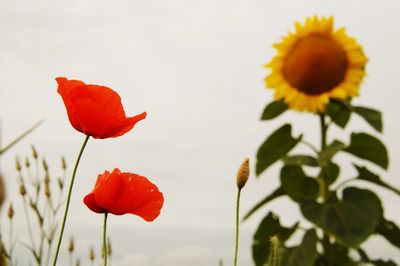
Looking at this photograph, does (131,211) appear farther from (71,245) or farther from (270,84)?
(270,84)

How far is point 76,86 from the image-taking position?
95 centimetres

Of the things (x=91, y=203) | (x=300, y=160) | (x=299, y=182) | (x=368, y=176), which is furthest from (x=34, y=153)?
(x=368, y=176)

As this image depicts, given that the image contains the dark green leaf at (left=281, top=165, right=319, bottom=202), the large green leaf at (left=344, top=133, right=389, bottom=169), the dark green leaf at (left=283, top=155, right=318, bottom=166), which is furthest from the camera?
the dark green leaf at (left=281, top=165, right=319, bottom=202)

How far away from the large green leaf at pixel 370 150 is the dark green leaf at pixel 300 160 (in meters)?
0.19

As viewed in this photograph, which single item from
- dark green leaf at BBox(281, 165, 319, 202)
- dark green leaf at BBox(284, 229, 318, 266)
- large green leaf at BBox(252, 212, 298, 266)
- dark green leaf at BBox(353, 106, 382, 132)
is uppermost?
dark green leaf at BBox(353, 106, 382, 132)

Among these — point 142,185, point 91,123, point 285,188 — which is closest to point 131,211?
point 142,185

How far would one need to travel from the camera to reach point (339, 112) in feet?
8.61

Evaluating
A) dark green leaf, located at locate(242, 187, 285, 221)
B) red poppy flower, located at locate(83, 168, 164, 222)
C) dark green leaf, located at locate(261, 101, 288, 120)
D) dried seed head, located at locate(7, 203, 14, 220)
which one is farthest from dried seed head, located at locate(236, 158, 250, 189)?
dark green leaf, located at locate(261, 101, 288, 120)

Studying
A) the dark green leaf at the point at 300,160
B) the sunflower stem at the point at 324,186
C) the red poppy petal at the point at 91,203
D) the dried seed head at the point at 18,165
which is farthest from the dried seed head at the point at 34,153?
the sunflower stem at the point at 324,186

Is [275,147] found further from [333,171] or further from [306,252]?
[306,252]

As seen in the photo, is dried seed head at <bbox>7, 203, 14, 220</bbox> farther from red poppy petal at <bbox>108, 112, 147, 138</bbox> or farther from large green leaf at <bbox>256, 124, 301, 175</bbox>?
large green leaf at <bbox>256, 124, 301, 175</bbox>

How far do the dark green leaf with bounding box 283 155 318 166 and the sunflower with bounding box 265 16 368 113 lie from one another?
285 mm

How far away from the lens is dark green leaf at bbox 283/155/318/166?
2383 millimetres

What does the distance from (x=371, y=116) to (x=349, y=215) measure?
1.58 feet
